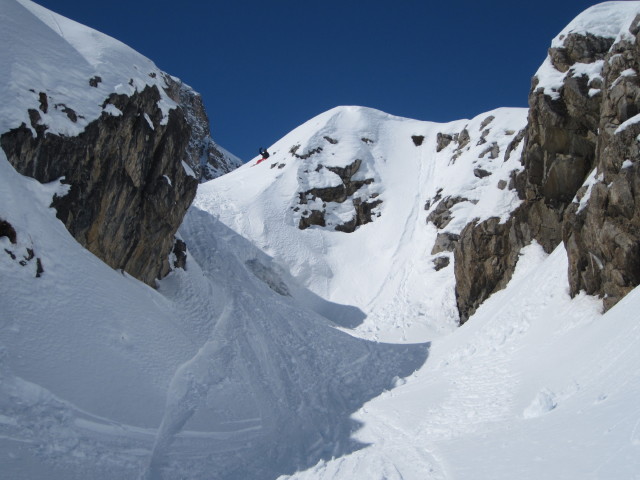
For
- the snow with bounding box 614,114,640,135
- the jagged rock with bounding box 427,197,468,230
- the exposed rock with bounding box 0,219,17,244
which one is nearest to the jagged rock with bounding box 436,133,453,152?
the jagged rock with bounding box 427,197,468,230

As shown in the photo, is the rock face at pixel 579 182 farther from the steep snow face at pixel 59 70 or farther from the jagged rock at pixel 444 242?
the steep snow face at pixel 59 70

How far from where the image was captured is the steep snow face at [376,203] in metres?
31.0

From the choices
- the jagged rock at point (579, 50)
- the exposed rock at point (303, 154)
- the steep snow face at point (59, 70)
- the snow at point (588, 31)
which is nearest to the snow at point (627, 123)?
the snow at point (588, 31)

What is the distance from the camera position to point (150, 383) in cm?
1345

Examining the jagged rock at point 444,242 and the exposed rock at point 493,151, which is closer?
the jagged rock at point 444,242

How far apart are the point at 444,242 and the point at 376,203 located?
42.9 feet

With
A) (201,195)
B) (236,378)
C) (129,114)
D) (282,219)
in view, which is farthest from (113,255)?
(201,195)

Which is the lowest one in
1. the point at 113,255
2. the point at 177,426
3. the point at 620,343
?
the point at 177,426

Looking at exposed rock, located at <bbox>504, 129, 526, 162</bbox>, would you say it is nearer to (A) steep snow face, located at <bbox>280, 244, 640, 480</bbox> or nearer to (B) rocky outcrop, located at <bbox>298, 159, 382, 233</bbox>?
(A) steep snow face, located at <bbox>280, 244, 640, 480</bbox>

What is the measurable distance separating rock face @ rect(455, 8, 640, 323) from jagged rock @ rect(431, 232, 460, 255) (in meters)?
7.08

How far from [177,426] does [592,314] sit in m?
11.2

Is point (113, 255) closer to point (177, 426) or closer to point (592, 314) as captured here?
point (177, 426)

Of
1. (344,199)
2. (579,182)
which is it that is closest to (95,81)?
(579,182)

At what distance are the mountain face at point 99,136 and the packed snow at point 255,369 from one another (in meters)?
Answer: 0.15
